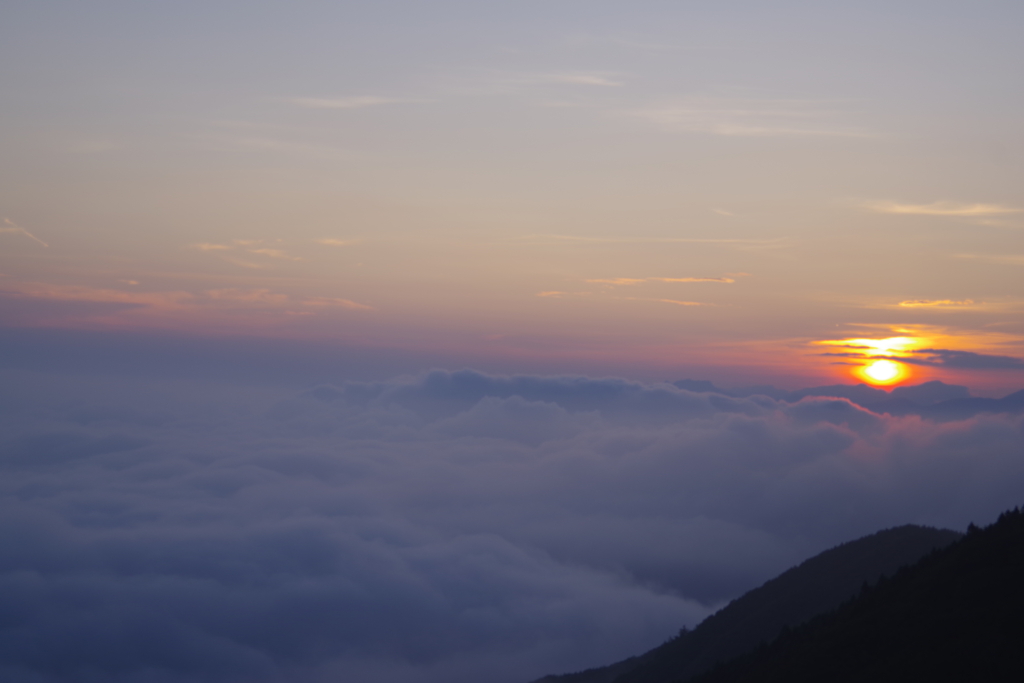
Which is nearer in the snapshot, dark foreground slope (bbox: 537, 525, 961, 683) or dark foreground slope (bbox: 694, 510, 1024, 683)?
dark foreground slope (bbox: 694, 510, 1024, 683)

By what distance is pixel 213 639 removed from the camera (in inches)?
5310

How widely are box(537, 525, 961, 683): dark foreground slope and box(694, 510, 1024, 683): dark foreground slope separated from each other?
1838 cm

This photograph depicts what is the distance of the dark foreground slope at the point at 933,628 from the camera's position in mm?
24125

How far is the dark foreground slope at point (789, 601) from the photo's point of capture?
54781mm

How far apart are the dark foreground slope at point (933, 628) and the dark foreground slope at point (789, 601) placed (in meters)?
18.4

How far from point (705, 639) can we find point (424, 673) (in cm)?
8948

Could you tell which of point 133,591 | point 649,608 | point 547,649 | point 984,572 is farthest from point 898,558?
point 133,591

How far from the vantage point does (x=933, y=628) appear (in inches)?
1090

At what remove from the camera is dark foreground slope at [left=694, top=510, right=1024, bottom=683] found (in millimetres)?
24125

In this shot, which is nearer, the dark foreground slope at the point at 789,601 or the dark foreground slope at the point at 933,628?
the dark foreground slope at the point at 933,628

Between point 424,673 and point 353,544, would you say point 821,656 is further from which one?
point 353,544

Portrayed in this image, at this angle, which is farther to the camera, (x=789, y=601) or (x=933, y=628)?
(x=789, y=601)

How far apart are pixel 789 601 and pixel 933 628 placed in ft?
108

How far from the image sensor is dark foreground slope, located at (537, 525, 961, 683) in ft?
180
